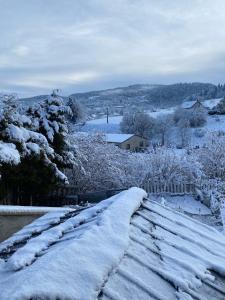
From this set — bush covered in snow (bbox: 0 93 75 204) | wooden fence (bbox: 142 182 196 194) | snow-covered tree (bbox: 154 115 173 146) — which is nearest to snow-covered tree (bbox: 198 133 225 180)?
wooden fence (bbox: 142 182 196 194)

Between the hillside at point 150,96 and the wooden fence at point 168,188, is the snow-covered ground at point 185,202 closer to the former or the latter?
the wooden fence at point 168,188

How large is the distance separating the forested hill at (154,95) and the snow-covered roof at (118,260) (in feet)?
432

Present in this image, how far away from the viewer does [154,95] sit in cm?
15838

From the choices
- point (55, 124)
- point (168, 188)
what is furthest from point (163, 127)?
point (55, 124)

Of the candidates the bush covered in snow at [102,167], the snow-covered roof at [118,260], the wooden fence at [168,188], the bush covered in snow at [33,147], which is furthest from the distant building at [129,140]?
the snow-covered roof at [118,260]

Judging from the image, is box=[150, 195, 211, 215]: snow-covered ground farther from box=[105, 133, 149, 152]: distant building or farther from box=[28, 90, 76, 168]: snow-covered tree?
box=[105, 133, 149, 152]: distant building

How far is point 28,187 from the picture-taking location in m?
14.6

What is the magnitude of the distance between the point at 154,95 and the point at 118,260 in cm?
15740

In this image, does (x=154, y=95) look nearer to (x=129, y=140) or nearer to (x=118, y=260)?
(x=129, y=140)

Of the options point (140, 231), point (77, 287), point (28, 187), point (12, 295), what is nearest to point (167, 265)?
point (140, 231)

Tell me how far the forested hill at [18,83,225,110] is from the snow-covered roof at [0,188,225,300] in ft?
432

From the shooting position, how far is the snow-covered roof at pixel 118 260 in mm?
2279

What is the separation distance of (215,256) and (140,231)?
63 centimetres

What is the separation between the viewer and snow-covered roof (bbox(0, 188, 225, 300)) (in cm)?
228
